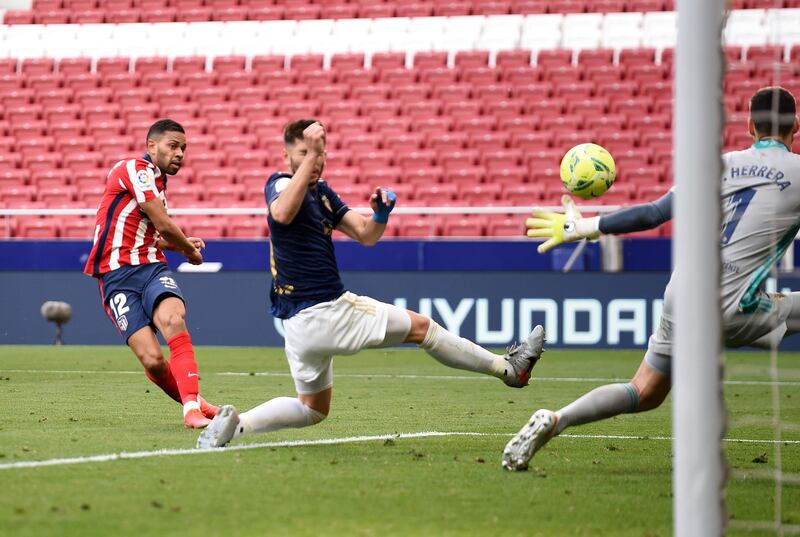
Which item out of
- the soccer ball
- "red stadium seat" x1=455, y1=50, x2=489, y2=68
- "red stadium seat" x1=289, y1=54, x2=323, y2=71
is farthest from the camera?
"red stadium seat" x1=289, y1=54, x2=323, y2=71

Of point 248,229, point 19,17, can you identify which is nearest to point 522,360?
point 248,229

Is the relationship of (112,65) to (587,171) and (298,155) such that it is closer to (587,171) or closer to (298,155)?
(587,171)

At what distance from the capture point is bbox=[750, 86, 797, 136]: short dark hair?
576cm

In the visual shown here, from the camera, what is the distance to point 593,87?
72.9ft

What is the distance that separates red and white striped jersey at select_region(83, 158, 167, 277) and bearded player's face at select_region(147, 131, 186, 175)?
0.05 meters

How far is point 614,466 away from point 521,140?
15.4 metres

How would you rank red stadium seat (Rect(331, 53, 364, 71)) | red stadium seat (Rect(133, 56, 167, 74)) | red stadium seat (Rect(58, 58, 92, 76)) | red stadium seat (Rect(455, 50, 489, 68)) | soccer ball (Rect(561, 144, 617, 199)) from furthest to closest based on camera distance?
red stadium seat (Rect(58, 58, 92, 76)), red stadium seat (Rect(133, 56, 167, 74)), red stadium seat (Rect(331, 53, 364, 71)), red stadium seat (Rect(455, 50, 489, 68)), soccer ball (Rect(561, 144, 617, 199))

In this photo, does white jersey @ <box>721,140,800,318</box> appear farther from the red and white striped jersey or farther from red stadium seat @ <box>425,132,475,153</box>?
red stadium seat @ <box>425,132,475,153</box>

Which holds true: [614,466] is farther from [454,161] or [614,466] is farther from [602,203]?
[454,161]

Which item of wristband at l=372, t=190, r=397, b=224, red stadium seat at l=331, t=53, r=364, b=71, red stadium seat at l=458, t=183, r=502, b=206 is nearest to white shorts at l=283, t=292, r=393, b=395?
wristband at l=372, t=190, r=397, b=224

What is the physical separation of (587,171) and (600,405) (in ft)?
6.12

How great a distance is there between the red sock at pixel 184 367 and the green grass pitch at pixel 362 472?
23 centimetres

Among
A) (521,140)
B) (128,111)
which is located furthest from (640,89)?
(128,111)

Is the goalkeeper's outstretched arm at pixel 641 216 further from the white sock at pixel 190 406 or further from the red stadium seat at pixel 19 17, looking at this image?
the red stadium seat at pixel 19 17
